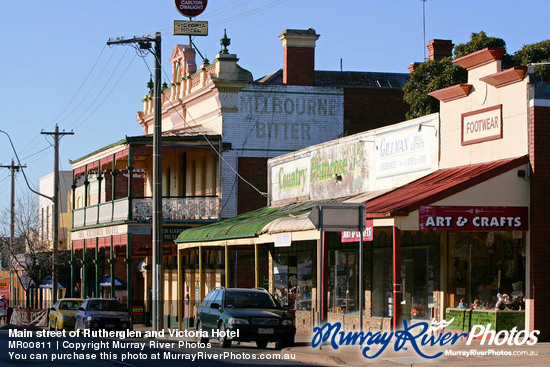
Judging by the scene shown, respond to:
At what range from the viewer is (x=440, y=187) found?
68.0ft

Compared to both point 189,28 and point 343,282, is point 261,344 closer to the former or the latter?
point 343,282

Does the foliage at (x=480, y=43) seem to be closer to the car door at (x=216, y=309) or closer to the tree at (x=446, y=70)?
the tree at (x=446, y=70)

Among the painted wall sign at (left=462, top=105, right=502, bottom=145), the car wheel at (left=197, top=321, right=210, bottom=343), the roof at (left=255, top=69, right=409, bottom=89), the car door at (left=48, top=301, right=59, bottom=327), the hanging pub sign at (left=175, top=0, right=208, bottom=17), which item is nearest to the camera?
the painted wall sign at (left=462, top=105, right=502, bottom=145)

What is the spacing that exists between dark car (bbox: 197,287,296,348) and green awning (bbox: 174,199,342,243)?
381 centimetres

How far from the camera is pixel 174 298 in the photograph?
1629 inches

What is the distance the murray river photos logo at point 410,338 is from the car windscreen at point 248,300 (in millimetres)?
2863

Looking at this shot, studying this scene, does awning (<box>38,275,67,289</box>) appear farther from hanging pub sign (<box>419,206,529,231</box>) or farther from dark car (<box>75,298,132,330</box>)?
hanging pub sign (<box>419,206,529,231</box>)

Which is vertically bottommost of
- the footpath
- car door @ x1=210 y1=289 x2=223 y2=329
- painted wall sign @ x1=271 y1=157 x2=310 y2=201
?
the footpath

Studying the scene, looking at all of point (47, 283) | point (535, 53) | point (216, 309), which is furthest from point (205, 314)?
point (47, 283)

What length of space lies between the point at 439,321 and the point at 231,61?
55.1 feet

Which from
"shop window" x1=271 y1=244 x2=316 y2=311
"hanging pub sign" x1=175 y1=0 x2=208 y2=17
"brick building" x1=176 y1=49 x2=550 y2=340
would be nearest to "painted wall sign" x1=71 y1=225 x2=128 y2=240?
"shop window" x1=271 y1=244 x2=316 y2=311

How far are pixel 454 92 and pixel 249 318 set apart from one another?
6.90m

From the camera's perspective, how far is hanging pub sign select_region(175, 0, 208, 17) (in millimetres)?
37188

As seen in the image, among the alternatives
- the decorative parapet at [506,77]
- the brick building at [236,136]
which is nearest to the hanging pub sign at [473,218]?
the decorative parapet at [506,77]
